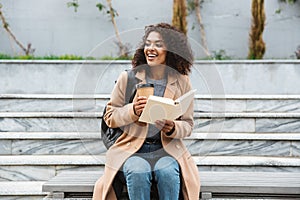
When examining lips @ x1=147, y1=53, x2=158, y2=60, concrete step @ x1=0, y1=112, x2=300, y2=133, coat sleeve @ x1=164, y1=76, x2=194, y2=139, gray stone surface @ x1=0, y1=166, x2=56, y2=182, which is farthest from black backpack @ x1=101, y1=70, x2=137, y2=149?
concrete step @ x1=0, y1=112, x2=300, y2=133

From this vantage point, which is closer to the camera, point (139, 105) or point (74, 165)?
point (139, 105)

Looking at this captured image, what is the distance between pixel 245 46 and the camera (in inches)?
225

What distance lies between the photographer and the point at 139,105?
2.22 meters

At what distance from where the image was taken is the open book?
83.7 inches

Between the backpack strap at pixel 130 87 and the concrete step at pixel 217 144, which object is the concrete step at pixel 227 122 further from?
the backpack strap at pixel 130 87

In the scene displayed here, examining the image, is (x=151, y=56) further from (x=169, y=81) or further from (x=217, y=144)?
(x=217, y=144)

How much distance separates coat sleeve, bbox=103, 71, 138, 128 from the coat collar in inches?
2.5

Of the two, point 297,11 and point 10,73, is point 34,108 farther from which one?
point 297,11

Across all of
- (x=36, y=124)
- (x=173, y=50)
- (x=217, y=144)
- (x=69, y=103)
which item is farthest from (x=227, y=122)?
(x=173, y=50)

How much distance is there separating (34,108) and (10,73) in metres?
0.58

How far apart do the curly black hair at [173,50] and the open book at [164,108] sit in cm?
19

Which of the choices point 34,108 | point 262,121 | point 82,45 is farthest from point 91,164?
point 82,45

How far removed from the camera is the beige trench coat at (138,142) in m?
2.34

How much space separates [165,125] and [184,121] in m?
0.10
